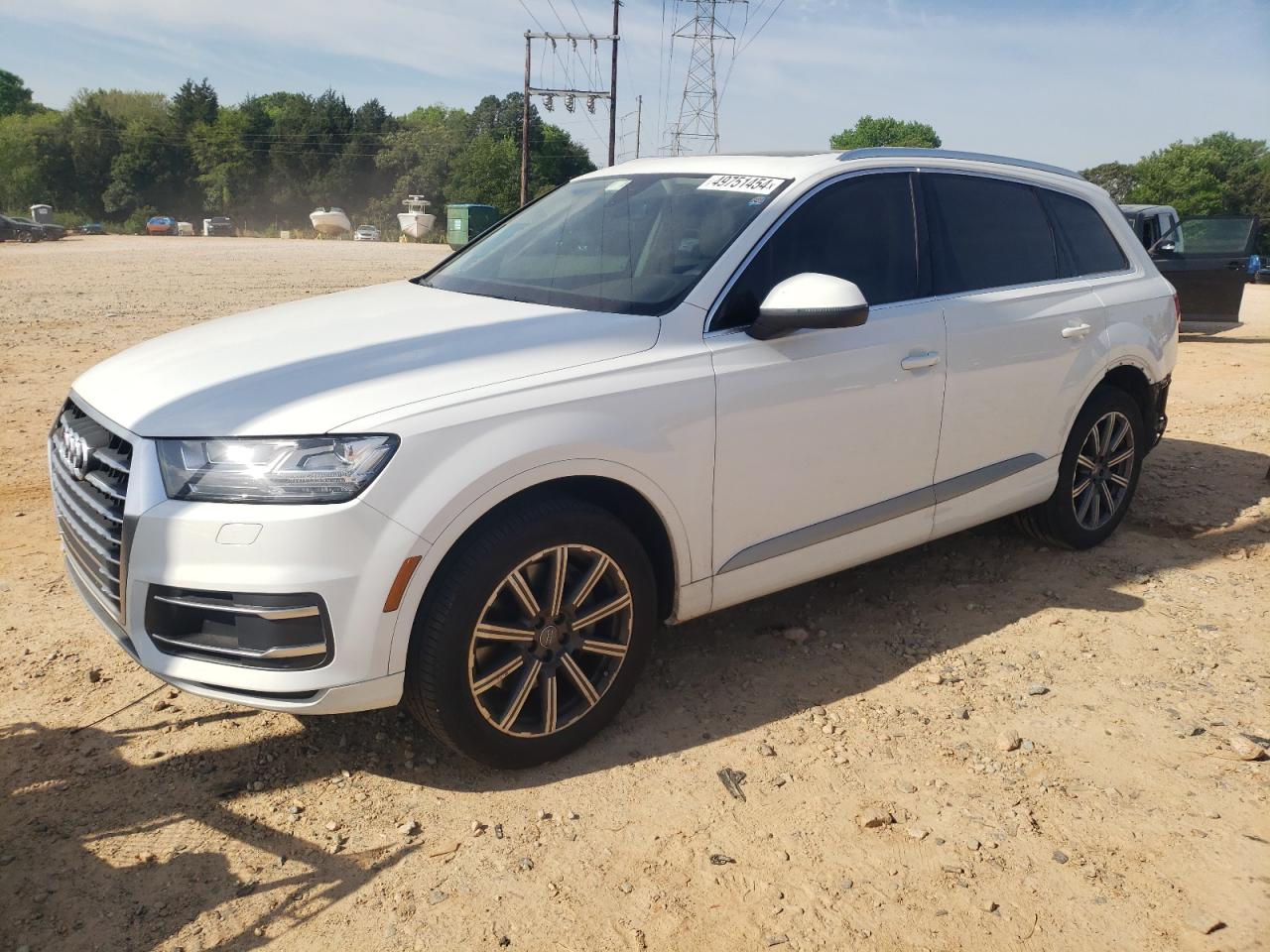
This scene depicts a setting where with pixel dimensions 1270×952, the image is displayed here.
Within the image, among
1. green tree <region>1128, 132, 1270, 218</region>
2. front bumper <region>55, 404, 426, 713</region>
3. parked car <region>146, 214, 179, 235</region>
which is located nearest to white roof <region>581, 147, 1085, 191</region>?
front bumper <region>55, 404, 426, 713</region>

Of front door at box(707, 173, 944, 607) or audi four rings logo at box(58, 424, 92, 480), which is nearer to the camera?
audi four rings logo at box(58, 424, 92, 480)

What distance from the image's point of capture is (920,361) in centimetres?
381

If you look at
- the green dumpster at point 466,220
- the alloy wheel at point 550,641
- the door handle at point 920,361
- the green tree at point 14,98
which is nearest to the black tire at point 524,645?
the alloy wheel at point 550,641

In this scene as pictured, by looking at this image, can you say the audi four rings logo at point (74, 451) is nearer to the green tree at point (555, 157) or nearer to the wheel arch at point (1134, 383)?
the wheel arch at point (1134, 383)

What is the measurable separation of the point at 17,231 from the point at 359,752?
164ft

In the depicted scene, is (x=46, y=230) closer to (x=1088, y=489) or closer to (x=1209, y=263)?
(x=1209, y=263)

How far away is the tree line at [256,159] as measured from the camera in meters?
86.4

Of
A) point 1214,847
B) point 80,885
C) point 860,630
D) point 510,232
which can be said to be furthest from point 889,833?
point 510,232

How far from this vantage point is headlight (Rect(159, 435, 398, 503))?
2592mm

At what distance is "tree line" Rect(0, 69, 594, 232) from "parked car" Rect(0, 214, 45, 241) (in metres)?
42.1

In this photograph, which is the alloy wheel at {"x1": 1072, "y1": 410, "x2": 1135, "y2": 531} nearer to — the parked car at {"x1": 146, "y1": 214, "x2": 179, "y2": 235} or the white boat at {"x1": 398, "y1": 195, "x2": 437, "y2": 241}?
the white boat at {"x1": 398, "y1": 195, "x2": 437, "y2": 241}

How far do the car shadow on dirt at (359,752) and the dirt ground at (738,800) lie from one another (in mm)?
11

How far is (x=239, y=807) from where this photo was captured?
2918 millimetres

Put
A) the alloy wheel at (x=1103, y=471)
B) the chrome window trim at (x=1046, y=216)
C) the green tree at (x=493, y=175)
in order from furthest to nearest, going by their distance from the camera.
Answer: the green tree at (x=493, y=175)
the alloy wheel at (x=1103, y=471)
the chrome window trim at (x=1046, y=216)
